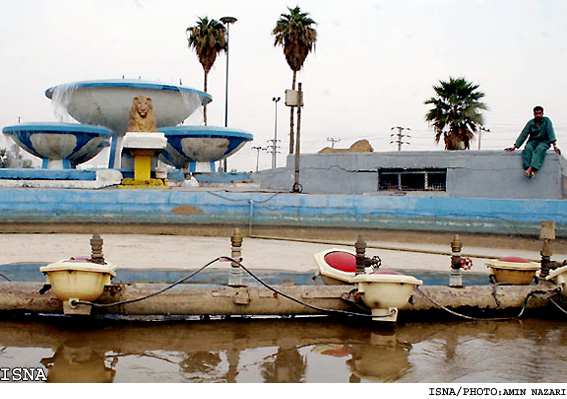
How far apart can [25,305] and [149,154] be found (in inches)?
626

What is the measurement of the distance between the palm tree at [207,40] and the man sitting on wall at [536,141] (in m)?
33.3

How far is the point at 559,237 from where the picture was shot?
40.9 ft

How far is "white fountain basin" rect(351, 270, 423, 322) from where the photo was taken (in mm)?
6441

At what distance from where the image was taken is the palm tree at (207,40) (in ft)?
145

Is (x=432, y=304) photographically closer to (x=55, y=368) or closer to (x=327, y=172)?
(x=55, y=368)

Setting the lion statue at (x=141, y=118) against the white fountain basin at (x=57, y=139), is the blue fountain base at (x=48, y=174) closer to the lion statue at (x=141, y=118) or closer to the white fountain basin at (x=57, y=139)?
the lion statue at (x=141, y=118)

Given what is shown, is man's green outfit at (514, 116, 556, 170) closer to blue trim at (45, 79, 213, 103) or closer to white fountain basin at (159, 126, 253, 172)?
white fountain basin at (159, 126, 253, 172)

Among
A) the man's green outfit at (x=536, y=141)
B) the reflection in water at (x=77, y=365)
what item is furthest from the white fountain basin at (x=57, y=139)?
the reflection in water at (x=77, y=365)

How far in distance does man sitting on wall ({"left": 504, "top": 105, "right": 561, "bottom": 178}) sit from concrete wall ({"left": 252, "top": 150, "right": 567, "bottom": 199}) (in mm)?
208

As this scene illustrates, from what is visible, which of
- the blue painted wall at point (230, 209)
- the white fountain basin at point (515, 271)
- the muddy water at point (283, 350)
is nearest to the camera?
the muddy water at point (283, 350)

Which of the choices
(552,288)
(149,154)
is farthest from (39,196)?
(552,288)

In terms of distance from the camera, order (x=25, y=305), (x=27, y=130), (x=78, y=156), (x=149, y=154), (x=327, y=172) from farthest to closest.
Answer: (x=78, y=156) → (x=27, y=130) → (x=149, y=154) → (x=327, y=172) → (x=25, y=305)

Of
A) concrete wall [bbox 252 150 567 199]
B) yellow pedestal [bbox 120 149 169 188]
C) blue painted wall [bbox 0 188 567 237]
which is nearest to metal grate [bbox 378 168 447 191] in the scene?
concrete wall [bbox 252 150 567 199]
